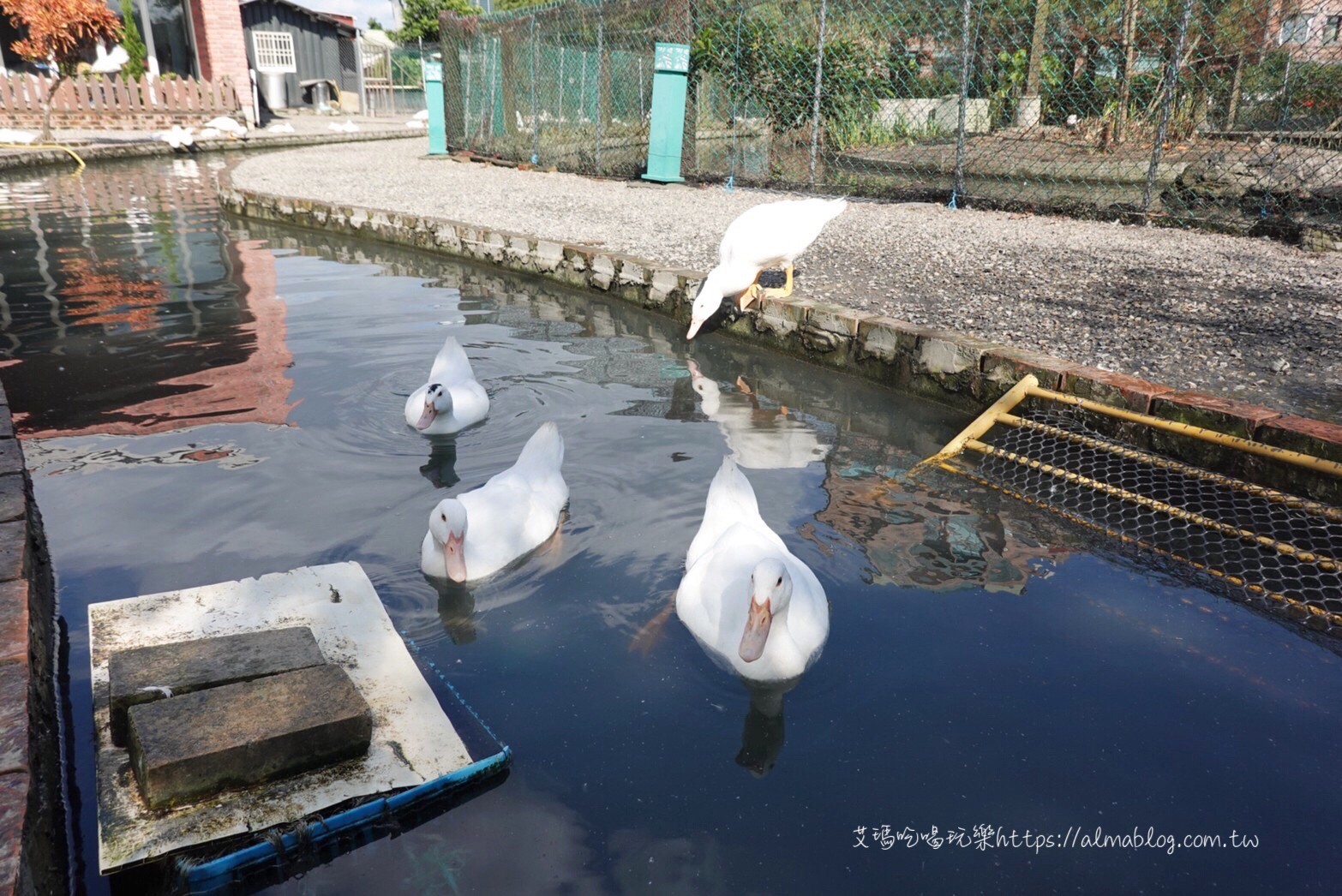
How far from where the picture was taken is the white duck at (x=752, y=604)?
9.99ft

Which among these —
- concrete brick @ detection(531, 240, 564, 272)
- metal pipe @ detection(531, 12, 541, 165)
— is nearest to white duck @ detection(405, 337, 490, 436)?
concrete brick @ detection(531, 240, 564, 272)

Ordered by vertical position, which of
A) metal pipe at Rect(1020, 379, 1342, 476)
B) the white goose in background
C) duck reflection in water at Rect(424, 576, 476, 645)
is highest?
metal pipe at Rect(1020, 379, 1342, 476)

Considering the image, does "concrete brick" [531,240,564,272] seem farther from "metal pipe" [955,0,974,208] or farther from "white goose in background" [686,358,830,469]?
"metal pipe" [955,0,974,208]

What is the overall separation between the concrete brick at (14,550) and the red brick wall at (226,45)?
25.6m

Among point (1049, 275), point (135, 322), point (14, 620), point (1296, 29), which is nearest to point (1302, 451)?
point (1049, 275)

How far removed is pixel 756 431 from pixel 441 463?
1814mm

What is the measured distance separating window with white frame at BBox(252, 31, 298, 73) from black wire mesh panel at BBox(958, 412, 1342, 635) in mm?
Answer: 35636

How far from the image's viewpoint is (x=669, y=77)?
40.3 feet

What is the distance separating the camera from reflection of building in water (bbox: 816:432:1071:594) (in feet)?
12.8

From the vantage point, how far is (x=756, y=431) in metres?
5.57

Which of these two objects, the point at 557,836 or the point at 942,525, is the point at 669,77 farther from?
the point at 557,836

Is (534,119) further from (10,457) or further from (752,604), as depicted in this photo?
(752,604)

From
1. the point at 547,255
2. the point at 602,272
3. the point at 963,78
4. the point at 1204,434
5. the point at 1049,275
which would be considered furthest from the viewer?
the point at 963,78

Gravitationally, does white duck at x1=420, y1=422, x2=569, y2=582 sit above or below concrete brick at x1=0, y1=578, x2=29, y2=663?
below
